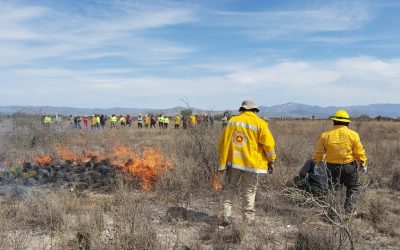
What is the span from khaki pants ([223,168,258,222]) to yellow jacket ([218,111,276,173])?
0.59 ft

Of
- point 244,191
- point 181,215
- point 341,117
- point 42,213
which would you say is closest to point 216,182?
point 181,215

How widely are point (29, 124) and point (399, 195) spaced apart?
1586 centimetres

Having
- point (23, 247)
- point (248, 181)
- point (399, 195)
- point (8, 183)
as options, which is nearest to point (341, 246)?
point (248, 181)

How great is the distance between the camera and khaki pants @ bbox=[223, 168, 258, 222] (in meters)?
6.07

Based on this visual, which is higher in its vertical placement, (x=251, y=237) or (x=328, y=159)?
(x=328, y=159)

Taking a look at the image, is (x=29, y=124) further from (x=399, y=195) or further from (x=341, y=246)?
(x=341, y=246)

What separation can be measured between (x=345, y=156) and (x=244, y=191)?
1.60m

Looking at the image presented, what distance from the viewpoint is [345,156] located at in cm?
620

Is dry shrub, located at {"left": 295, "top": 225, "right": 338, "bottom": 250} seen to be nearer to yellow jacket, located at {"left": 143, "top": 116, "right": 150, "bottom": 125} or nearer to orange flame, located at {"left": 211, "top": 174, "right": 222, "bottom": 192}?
orange flame, located at {"left": 211, "top": 174, "right": 222, "bottom": 192}

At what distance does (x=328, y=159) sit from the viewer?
6348 millimetres

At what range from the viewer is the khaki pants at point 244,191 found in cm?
607

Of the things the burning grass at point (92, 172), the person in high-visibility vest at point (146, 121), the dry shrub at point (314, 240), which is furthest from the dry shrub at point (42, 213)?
the person in high-visibility vest at point (146, 121)

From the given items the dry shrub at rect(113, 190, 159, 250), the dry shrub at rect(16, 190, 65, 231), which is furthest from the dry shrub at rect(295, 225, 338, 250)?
the dry shrub at rect(16, 190, 65, 231)

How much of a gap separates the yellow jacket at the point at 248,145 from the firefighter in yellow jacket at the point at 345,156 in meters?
0.95
